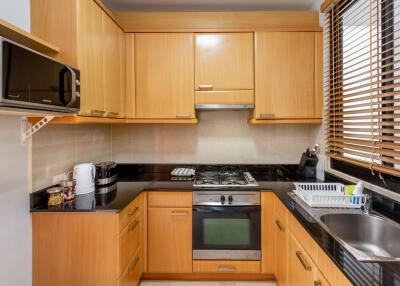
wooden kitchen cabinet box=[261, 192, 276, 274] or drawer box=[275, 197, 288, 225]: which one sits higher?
drawer box=[275, 197, 288, 225]

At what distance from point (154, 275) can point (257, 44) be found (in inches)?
85.4

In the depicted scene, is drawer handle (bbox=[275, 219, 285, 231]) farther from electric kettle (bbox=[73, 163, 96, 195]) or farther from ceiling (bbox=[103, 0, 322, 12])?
ceiling (bbox=[103, 0, 322, 12])

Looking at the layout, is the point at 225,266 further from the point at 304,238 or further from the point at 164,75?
the point at 164,75

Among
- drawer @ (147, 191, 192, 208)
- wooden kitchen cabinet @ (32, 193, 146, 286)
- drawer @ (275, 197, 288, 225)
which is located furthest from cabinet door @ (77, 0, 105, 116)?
drawer @ (275, 197, 288, 225)

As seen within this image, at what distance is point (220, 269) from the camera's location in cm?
224

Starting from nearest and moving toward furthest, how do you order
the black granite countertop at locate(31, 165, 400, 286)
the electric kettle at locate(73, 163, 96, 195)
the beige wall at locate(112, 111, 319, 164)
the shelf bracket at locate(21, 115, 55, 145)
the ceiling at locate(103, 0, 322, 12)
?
the black granite countertop at locate(31, 165, 400, 286)
the shelf bracket at locate(21, 115, 55, 145)
the electric kettle at locate(73, 163, 96, 195)
the ceiling at locate(103, 0, 322, 12)
the beige wall at locate(112, 111, 319, 164)

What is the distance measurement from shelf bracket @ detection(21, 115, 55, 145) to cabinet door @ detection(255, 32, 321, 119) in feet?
5.38

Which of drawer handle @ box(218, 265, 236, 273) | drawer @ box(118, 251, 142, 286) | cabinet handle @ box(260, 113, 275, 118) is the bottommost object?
drawer handle @ box(218, 265, 236, 273)

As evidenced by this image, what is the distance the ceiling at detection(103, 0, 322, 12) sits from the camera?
8.27ft

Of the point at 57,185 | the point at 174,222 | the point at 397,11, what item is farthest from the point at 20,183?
the point at 397,11

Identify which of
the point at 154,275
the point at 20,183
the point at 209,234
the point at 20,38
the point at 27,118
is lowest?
the point at 154,275

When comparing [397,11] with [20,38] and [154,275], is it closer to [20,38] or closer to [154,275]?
[20,38]

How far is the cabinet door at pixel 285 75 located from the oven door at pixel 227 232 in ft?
2.83

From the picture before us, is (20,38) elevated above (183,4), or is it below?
below
